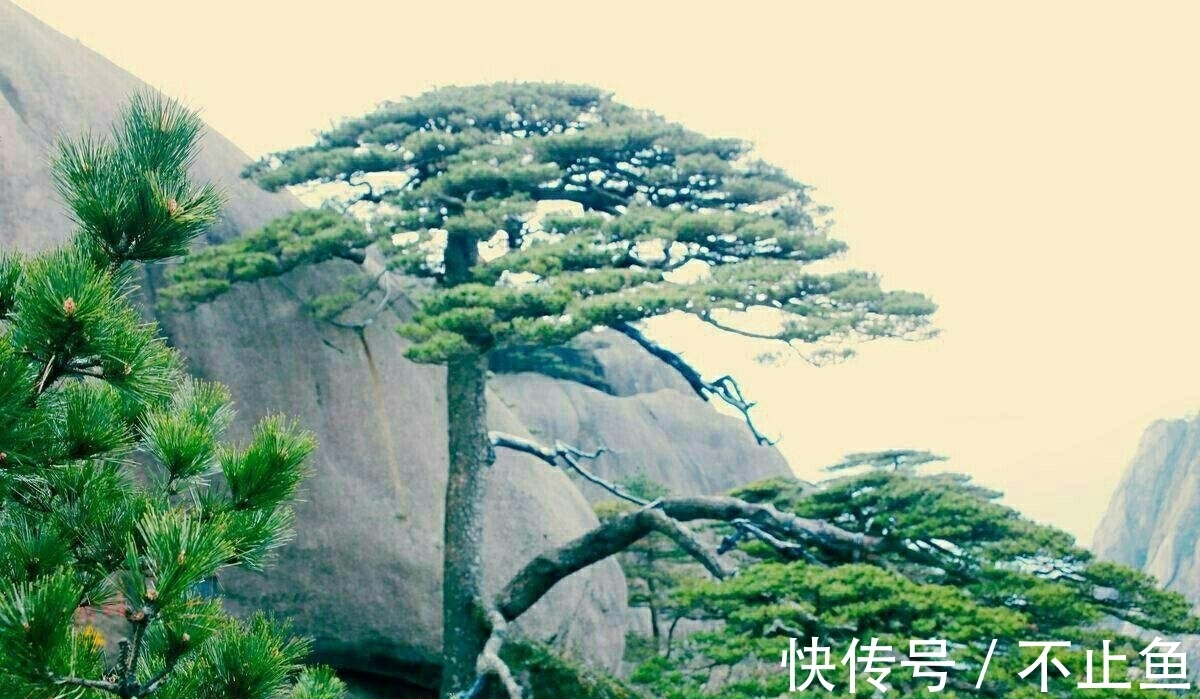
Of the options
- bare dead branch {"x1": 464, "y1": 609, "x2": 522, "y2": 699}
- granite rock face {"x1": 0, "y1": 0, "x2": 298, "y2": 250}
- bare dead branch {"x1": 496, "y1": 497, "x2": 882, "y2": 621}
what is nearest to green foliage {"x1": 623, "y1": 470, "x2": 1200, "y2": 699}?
bare dead branch {"x1": 496, "y1": 497, "x2": 882, "y2": 621}

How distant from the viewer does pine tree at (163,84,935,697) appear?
279 inches

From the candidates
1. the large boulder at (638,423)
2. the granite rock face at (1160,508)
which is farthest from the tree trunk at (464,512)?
the granite rock face at (1160,508)

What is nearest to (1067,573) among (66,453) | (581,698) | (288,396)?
(581,698)

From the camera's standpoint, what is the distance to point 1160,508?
1986 cm

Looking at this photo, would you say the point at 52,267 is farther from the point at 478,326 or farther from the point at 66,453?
the point at 478,326

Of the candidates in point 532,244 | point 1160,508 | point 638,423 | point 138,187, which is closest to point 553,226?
point 532,244

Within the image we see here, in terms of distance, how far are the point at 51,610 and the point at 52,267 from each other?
80 cm

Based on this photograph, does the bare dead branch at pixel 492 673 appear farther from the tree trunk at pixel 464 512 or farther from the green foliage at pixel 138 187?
the green foliage at pixel 138 187

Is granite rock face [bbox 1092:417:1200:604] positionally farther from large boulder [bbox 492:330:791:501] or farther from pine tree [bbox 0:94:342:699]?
pine tree [bbox 0:94:342:699]

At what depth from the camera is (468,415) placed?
8.41m

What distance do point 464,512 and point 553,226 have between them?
227cm

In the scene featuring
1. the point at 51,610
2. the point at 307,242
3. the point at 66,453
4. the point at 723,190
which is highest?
the point at 723,190

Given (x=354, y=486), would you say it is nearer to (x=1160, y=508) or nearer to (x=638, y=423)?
(x=638, y=423)

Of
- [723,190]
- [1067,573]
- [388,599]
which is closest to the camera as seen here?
[1067,573]
